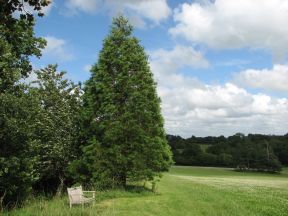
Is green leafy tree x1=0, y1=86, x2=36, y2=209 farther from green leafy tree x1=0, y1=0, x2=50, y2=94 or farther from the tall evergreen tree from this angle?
the tall evergreen tree

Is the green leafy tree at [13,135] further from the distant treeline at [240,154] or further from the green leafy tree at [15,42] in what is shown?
the distant treeline at [240,154]

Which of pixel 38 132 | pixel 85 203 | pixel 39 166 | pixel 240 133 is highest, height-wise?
pixel 240 133

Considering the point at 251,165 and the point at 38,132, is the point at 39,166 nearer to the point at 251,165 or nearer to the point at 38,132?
the point at 38,132

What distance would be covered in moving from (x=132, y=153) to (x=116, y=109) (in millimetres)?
3091

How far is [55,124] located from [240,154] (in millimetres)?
108587

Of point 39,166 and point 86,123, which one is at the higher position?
point 86,123

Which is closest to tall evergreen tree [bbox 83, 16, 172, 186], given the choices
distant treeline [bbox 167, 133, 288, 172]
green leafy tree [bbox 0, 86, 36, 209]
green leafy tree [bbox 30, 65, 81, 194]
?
green leafy tree [bbox 30, 65, 81, 194]

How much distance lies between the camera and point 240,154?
129375 millimetres

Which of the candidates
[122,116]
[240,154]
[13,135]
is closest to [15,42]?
[13,135]

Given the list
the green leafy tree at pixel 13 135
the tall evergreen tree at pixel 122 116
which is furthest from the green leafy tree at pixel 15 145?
the tall evergreen tree at pixel 122 116

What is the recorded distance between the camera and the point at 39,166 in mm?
26469

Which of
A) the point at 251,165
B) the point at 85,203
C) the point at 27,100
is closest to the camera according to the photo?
the point at 85,203

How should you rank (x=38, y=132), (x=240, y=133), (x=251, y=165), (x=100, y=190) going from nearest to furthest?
(x=100, y=190)
(x=38, y=132)
(x=251, y=165)
(x=240, y=133)

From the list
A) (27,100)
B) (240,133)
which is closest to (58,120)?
(27,100)
